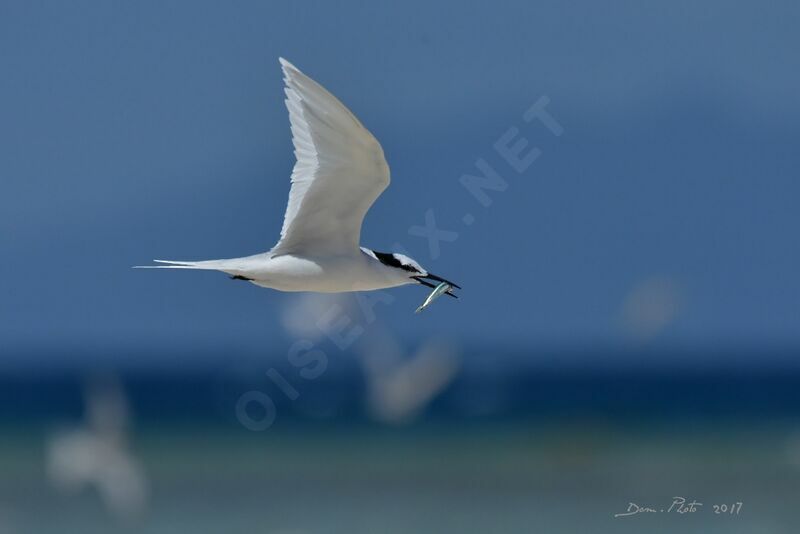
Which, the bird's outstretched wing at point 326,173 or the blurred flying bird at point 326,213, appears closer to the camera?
the bird's outstretched wing at point 326,173

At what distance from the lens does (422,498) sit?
21.8m

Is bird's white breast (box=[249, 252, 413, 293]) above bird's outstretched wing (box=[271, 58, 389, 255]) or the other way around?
the other way around

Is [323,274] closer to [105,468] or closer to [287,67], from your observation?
[287,67]

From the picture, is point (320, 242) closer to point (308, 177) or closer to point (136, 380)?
point (308, 177)

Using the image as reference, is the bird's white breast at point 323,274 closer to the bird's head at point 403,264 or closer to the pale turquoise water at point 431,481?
the bird's head at point 403,264

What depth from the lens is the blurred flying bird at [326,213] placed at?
9.49 meters

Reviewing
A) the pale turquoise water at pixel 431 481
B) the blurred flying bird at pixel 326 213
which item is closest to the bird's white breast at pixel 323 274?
the blurred flying bird at pixel 326 213

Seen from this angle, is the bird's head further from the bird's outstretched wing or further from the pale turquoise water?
the pale turquoise water

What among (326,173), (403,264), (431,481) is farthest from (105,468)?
(326,173)

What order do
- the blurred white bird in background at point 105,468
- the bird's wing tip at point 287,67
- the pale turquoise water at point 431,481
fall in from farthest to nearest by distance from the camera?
the blurred white bird in background at point 105,468 < the pale turquoise water at point 431,481 < the bird's wing tip at point 287,67

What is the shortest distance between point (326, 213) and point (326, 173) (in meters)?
0.31

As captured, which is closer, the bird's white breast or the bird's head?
the bird's white breast

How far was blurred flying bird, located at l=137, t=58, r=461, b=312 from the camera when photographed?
9.49 meters

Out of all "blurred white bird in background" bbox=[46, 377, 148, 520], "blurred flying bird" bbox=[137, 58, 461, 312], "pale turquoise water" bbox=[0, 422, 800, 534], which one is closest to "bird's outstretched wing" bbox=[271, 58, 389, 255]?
"blurred flying bird" bbox=[137, 58, 461, 312]
